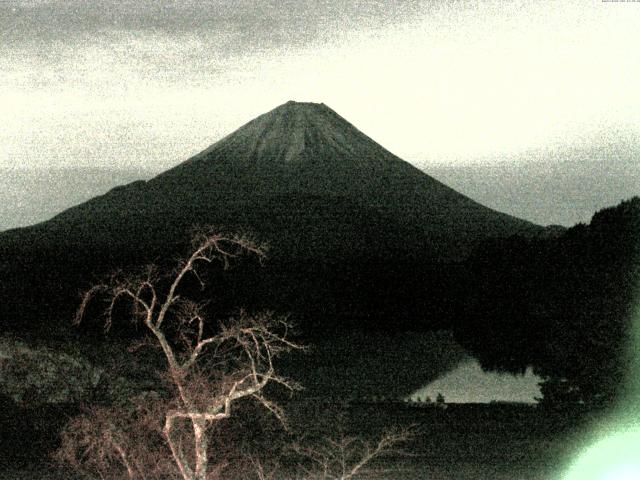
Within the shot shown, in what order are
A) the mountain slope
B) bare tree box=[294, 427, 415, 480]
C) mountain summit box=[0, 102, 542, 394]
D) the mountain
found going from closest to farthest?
bare tree box=[294, 427, 415, 480], mountain summit box=[0, 102, 542, 394], the mountain, the mountain slope

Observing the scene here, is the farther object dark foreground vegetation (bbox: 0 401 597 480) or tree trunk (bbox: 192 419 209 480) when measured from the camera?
dark foreground vegetation (bbox: 0 401 597 480)

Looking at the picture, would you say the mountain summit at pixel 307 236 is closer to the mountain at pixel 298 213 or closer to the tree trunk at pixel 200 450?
the mountain at pixel 298 213

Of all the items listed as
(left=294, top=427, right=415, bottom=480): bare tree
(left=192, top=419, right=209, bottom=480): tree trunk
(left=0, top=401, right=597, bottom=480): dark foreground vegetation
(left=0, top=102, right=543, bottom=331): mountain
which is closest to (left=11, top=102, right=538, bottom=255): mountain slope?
(left=0, top=102, right=543, bottom=331): mountain

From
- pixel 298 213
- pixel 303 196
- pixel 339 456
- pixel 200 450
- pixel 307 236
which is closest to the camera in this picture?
pixel 200 450

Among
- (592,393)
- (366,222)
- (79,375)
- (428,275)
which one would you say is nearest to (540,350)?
(592,393)

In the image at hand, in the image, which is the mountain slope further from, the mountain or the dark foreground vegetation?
the dark foreground vegetation

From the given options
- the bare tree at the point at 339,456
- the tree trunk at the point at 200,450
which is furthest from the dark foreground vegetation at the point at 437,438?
the tree trunk at the point at 200,450

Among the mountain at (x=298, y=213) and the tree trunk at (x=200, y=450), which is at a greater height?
the tree trunk at (x=200, y=450)

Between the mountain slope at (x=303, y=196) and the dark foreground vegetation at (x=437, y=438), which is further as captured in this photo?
the mountain slope at (x=303, y=196)

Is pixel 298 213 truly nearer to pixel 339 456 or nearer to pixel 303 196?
pixel 303 196

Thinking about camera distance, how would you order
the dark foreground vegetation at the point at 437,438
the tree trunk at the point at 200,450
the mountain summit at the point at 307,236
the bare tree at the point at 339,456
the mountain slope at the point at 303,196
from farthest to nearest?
the mountain slope at the point at 303,196 → the mountain summit at the point at 307,236 → the dark foreground vegetation at the point at 437,438 → the bare tree at the point at 339,456 → the tree trunk at the point at 200,450

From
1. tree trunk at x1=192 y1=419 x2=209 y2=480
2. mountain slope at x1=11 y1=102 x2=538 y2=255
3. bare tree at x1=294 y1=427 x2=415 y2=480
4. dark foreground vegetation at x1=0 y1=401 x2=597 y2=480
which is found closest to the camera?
tree trunk at x1=192 y1=419 x2=209 y2=480

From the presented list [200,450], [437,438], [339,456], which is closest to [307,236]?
[437,438]

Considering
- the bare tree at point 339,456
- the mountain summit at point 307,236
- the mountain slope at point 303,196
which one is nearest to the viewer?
the bare tree at point 339,456
